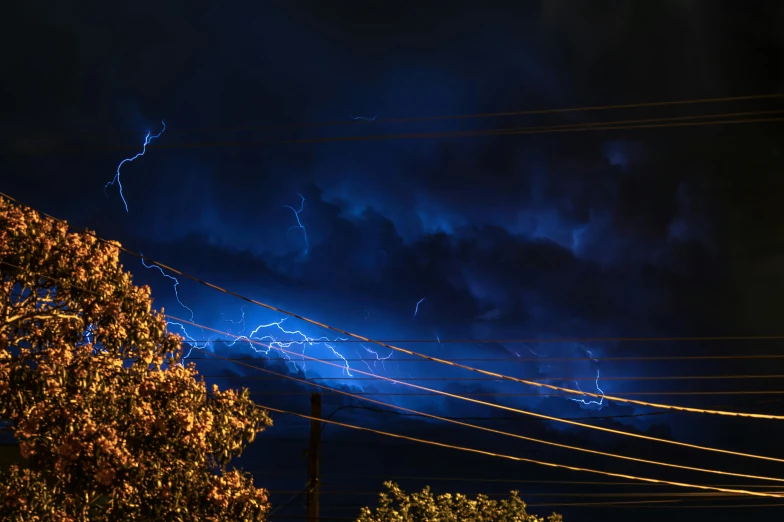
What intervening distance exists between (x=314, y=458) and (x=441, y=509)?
3.88 meters

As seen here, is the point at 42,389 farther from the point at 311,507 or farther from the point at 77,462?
the point at 311,507

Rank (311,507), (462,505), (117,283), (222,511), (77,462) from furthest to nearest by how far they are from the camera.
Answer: (462,505), (311,507), (117,283), (222,511), (77,462)

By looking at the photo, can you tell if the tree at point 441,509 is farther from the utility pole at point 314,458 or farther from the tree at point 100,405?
the tree at point 100,405

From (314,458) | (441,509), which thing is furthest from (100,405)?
(441,509)

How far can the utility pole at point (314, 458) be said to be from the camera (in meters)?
17.7

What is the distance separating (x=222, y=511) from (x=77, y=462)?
2.75 m

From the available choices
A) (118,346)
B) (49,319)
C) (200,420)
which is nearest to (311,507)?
(200,420)

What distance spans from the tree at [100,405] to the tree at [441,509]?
15.8 feet

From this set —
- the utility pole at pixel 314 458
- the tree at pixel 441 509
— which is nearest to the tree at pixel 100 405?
A: the utility pole at pixel 314 458

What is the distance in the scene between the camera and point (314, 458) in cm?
1838

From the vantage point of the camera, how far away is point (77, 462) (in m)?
14.1

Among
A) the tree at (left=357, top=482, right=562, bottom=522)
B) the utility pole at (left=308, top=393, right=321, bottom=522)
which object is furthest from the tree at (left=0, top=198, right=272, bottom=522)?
the tree at (left=357, top=482, right=562, bottom=522)

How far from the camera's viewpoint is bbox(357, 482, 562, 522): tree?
19.8 meters

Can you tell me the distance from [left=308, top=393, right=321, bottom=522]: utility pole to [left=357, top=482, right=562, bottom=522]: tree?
2.14 m
